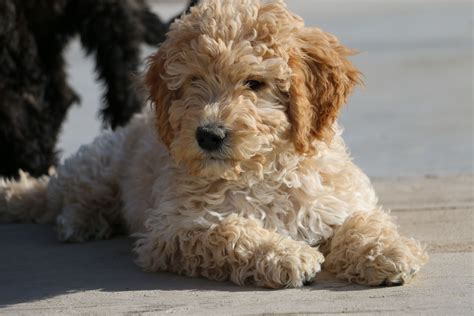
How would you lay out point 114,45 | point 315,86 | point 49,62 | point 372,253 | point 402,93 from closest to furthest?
point 372,253, point 315,86, point 114,45, point 49,62, point 402,93

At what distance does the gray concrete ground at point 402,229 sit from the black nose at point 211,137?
65 centimetres

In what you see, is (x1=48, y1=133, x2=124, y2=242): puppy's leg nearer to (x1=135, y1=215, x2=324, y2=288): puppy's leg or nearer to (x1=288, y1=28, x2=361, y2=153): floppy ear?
(x1=135, y1=215, x2=324, y2=288): puppy's leg

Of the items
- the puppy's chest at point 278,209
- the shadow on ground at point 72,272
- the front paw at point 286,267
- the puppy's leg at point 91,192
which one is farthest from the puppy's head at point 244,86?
the puppy's leg at point 91,192

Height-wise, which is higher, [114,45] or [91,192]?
[114,45]

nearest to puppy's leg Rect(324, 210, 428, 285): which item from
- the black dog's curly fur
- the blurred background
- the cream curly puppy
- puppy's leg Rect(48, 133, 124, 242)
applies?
the cream curly puppy

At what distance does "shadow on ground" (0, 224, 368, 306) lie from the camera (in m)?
4.73

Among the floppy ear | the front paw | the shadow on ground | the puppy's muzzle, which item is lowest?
the shadow on ground

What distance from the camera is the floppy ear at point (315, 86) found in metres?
4.71

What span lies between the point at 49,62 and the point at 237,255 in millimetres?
3555

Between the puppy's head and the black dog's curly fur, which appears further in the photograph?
the black dog's curly fur

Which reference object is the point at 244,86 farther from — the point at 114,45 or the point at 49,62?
the point at 49,62

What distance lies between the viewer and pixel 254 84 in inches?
185

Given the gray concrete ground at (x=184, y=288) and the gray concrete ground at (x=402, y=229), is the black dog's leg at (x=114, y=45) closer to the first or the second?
the gray concrete ground at (x=402, y=229)

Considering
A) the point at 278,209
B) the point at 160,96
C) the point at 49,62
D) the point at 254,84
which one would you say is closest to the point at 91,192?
the point at 160,96
